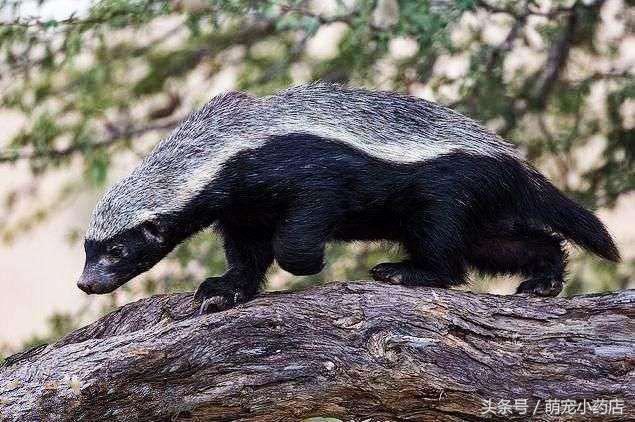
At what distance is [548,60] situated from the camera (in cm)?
872

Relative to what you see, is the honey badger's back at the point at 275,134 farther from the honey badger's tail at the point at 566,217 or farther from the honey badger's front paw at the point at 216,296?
the honey badger's front paw at the point at 216,296

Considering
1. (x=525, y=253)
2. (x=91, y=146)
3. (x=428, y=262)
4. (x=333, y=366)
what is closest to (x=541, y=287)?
(x=525, y=253)

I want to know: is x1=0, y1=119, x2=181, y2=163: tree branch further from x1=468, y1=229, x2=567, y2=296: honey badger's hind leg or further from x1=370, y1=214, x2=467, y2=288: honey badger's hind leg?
x1=468, y1=229, x2=567, y2=296: honey badger's hind leg

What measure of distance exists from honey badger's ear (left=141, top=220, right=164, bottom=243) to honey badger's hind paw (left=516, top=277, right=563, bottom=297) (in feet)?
6.28

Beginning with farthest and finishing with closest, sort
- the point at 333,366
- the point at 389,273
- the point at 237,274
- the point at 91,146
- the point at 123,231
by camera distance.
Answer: the point at 91,146 → the point at 237,274 → the point at 389,273 → the point at 123,231 → the point at 333,366

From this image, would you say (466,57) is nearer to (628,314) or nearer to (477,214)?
(477,214)

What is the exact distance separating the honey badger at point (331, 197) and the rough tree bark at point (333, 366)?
0.56 metres

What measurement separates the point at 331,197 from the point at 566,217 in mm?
1393

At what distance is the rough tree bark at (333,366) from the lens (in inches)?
196

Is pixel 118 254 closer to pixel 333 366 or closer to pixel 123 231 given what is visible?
pixel 123 231

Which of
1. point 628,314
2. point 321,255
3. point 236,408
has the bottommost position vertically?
point 236,408

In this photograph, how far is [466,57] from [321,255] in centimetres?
320

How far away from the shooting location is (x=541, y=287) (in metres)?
5.96

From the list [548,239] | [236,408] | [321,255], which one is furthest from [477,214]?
[236,408]
